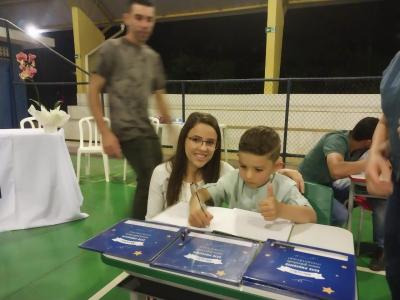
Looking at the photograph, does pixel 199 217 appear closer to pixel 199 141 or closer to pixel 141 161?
pixel 199 141

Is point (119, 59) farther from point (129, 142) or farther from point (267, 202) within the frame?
point (267, 202)

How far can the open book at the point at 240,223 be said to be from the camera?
2.95 ft

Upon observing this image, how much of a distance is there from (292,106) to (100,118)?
13.9 ft

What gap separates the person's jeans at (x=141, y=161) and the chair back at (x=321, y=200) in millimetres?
848

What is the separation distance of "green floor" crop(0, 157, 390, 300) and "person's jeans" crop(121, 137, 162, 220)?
0.44 m

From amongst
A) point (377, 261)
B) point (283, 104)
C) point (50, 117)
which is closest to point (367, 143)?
point (377, 261)

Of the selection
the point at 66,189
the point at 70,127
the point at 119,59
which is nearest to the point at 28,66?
the point at 66,189

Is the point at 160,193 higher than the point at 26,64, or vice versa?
the point at 26,64

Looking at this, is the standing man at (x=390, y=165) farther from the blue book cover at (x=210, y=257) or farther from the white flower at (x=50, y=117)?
the white flower at (x=50, y=117)

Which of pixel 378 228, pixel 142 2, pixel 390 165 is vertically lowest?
pixel 378 228

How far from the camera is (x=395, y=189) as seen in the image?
Answer: 102cm

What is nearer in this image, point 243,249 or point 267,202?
point 243,249

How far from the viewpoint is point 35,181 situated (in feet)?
8.29

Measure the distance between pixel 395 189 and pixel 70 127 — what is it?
6.82 metres
